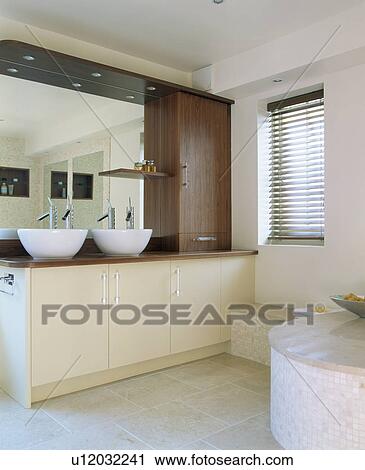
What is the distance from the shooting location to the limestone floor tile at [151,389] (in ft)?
8.07

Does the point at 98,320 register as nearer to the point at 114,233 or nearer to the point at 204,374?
the point at 114,233

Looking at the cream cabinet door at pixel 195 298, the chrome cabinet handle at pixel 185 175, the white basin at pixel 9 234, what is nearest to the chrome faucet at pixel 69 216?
the white basin at pixel 9 234

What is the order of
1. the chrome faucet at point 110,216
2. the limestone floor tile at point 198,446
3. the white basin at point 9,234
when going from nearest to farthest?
the limestone floor tile at point 198,446
the white basin at point 9,234
the chrome faucet at point 110,216

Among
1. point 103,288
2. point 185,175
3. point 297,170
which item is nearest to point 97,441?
point 103,288

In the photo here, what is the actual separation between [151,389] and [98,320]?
0.52 meters

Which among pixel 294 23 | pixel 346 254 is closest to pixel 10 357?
pixel 346 254

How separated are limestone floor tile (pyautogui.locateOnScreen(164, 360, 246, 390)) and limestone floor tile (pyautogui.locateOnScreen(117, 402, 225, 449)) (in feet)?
1.30

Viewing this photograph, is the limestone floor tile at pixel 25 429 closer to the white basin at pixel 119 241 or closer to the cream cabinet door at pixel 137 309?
the cream cabinet door at pixel 137 309

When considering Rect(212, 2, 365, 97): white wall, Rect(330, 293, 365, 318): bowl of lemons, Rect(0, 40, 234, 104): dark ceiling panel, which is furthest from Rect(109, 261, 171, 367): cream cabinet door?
Rect(212, 2, 365, 97): white wall

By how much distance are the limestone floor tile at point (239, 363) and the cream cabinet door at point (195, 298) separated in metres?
0.14

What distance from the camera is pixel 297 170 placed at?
344 centimetres

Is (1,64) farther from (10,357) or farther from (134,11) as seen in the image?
(10,357)

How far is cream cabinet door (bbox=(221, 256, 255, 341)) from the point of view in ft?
11.0

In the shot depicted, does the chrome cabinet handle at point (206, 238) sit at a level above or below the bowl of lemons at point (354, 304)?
above
